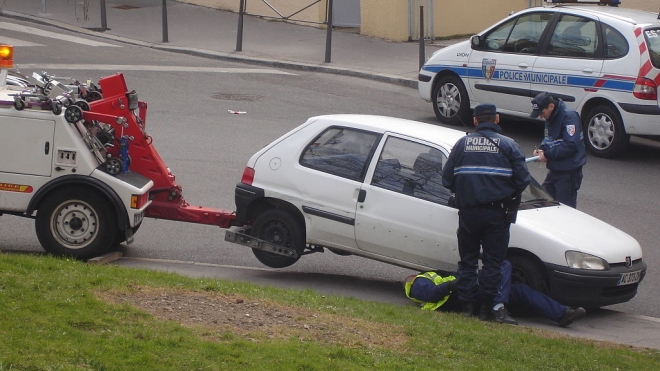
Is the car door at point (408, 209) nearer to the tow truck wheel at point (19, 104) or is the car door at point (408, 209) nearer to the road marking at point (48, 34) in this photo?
the tow truck wheel at point (19, 104)

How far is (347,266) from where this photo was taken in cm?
916

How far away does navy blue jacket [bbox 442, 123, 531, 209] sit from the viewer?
288 inches

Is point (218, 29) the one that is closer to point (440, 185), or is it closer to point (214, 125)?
point (214, 125)

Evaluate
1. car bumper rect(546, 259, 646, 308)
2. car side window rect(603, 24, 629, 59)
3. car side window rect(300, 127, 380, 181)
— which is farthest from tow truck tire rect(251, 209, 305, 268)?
car side window rect(603, 24, 629, 59)

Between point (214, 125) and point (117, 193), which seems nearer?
point (117, 193)

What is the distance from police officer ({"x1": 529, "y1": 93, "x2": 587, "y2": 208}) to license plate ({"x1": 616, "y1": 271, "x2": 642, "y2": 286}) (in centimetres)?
161

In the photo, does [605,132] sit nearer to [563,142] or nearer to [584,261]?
[563,142]

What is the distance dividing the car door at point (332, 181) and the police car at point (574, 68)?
18.9 ft

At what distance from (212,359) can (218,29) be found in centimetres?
1920

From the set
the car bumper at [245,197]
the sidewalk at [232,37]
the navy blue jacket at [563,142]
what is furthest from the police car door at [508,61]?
the car bumper at [245,197]

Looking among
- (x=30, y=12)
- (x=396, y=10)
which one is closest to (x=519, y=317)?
(x=396, y=10)

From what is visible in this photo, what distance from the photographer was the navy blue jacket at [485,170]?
288 inches

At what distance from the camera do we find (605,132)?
1315 centimetres

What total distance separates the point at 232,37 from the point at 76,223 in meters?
14.8
